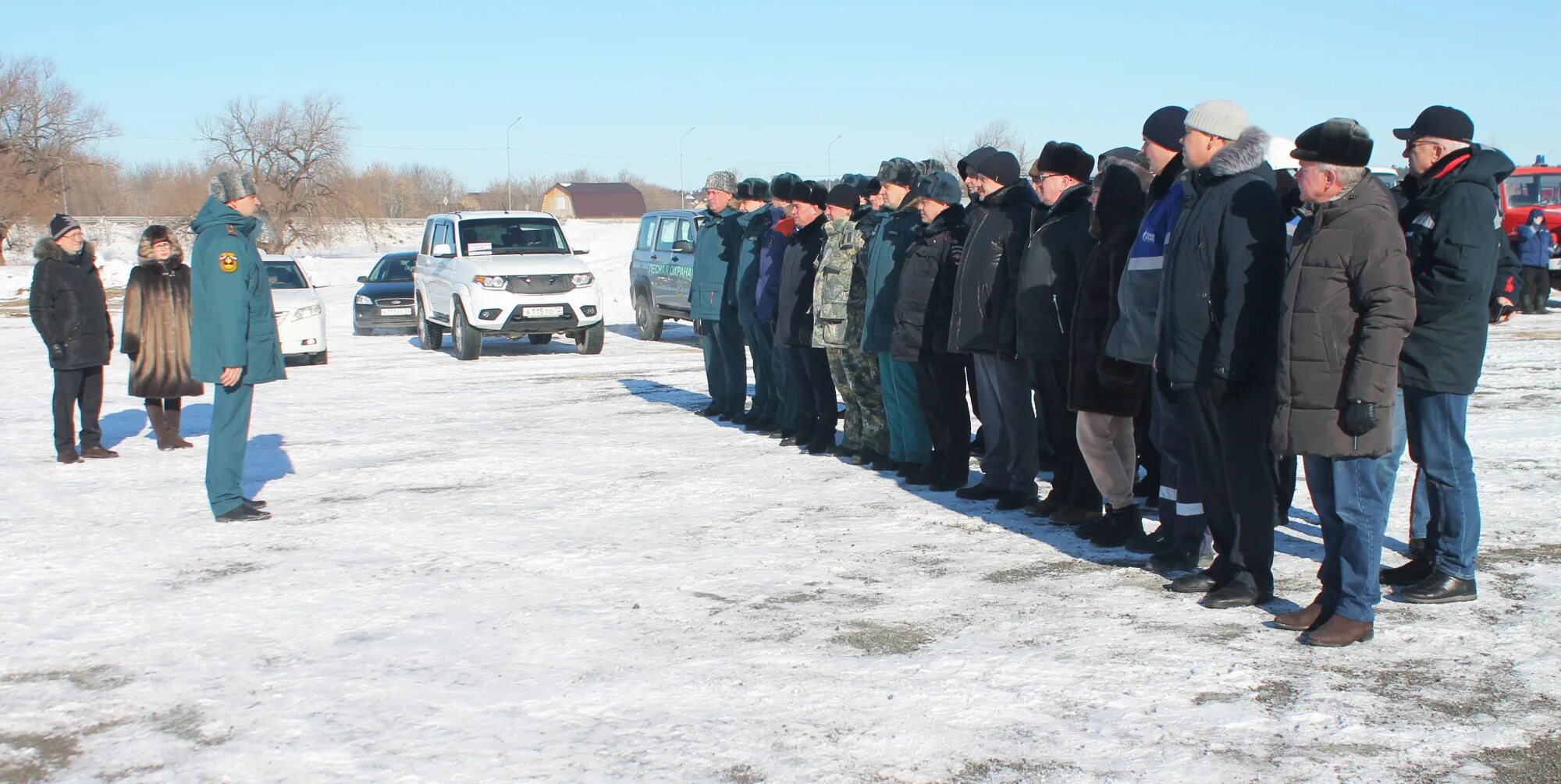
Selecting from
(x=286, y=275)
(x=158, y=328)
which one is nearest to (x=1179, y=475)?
(x=158, y=328)

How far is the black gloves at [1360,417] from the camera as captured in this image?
436 centimetres

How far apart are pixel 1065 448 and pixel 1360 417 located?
101 inches

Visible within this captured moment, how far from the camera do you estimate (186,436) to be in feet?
35.1

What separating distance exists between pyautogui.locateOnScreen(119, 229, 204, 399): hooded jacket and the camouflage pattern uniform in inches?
194

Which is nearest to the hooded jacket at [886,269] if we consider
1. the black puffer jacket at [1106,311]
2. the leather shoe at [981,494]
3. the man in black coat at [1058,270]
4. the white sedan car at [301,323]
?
the leather shoe at [981,494]

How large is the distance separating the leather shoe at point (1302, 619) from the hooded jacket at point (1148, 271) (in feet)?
3.91

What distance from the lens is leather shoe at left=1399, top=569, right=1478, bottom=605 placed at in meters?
5.08

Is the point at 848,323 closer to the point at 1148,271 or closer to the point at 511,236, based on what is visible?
the point at 1148,271

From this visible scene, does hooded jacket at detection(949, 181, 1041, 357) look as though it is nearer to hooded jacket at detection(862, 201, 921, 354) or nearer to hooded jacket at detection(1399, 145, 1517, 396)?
hooded jacket at detection(862, 201, 921, 354)

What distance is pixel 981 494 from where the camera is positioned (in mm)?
7398

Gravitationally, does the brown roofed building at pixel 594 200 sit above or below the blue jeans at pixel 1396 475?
above

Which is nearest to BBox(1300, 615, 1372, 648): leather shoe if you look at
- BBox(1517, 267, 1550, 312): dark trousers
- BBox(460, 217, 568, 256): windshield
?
BBox(460, 217, 568, 256): windshield

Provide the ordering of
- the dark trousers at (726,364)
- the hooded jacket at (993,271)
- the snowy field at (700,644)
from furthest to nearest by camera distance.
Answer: the dark trousers at (726,364) < the hooded jacket at (993,271) < the snowy field at (700,644)

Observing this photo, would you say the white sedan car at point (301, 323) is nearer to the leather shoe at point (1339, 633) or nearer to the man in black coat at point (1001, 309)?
the man in black coat at point (1001, 309)
